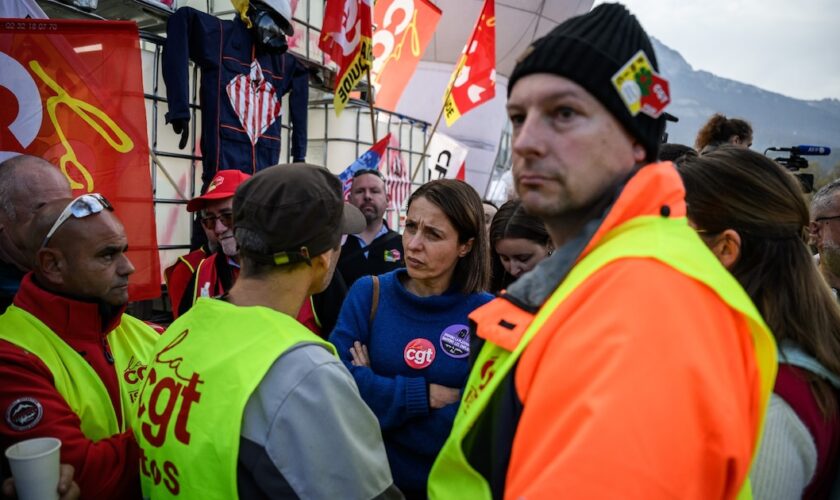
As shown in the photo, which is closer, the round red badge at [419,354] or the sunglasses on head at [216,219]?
the round red badge at [419,354]

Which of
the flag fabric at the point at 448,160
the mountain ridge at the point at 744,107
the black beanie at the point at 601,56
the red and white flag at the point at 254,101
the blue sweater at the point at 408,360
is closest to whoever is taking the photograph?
the black beanie at the point at 601,56

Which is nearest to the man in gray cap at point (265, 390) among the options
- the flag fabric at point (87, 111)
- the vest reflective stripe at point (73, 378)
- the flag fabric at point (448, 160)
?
the vest reflective stripe at point (73, 378)

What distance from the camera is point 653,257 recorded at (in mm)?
797

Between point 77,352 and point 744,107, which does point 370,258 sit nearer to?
point 77,352

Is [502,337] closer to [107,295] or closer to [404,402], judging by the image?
[404,402]

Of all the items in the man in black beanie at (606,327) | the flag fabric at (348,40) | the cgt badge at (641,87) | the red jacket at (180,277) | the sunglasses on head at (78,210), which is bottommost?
the red jacket at (180,277)

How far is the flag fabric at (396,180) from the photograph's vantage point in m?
7.25

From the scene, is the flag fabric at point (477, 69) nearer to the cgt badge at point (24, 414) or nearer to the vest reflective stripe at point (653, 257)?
the cgt badge at point (24, 414)

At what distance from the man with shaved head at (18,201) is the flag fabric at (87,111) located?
1.10 feet

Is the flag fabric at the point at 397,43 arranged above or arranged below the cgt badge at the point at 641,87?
above

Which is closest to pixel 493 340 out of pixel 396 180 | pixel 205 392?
pixel 205 392

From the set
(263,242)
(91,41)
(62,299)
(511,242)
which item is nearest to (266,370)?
(263,242)

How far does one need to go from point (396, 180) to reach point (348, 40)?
2.61 meters

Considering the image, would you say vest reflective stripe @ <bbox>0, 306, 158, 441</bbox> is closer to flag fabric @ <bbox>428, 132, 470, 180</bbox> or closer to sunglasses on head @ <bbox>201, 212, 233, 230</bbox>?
sunglasses on head @ <bbox>201, 212, 233, 230</bbox>
